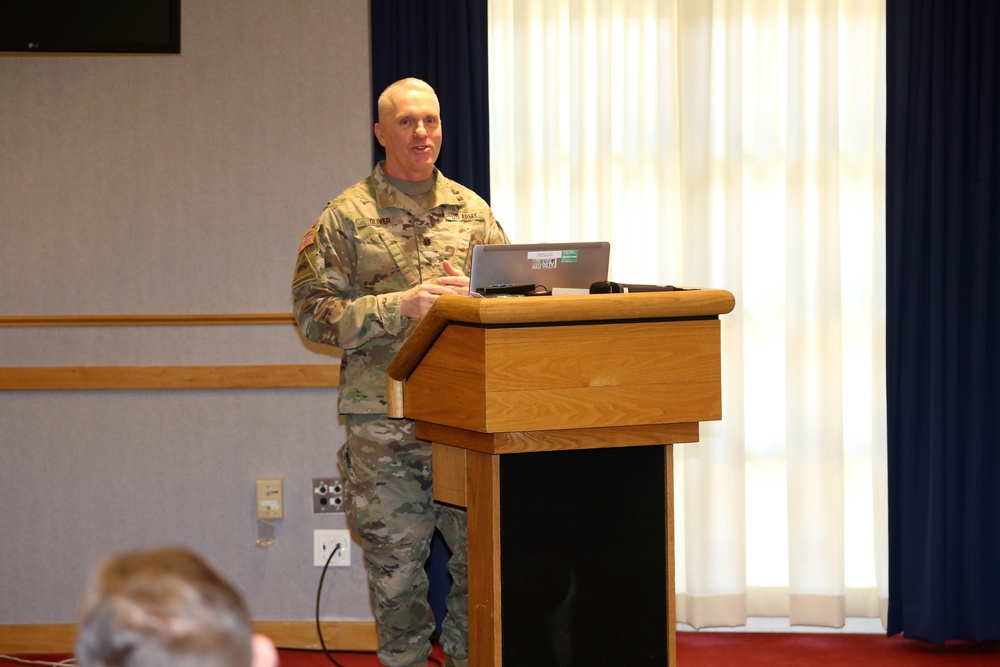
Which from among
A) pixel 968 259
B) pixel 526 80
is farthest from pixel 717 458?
pixel 526 80

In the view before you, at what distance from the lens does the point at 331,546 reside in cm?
395

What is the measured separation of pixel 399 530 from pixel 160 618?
2171 millimetres

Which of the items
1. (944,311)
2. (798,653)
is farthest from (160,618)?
(944,311)

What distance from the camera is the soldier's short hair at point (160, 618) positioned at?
0.77 metres

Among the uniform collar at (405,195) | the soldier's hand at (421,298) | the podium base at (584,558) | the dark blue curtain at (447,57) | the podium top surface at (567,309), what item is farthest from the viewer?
the dark blue curtain at (447,57)

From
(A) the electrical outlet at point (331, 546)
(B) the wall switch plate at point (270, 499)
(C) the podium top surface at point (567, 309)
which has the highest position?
(C) the podium top surface at point (567, 309)

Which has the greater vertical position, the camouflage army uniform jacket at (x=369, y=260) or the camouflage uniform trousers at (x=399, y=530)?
the camouflage army uniform jacket at (x=369, y=260)

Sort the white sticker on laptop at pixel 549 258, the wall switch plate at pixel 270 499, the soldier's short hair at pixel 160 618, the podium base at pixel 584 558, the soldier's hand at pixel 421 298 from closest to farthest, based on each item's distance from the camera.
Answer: the soldier's short hair at pixel 160 618 < the podium base at pixel 584 558 < the white sticker on laptop at pixel 549 258 < the soldier's hand at pixel 421 298 < the wall switch plate at pixel 270 499

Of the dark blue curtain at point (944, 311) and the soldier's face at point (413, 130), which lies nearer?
the soldier's face at point (413, 130)

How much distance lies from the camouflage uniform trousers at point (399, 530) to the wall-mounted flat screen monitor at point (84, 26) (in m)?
1.67

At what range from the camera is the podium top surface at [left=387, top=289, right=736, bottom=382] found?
82.6 inches

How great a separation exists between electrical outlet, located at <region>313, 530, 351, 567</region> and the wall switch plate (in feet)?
0.53

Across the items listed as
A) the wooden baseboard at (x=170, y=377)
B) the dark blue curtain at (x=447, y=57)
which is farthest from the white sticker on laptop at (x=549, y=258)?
the wooden baseboard at (x=170, y=377)

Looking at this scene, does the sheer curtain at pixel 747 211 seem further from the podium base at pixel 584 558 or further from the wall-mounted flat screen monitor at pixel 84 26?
the podium base at pixel 584 558
